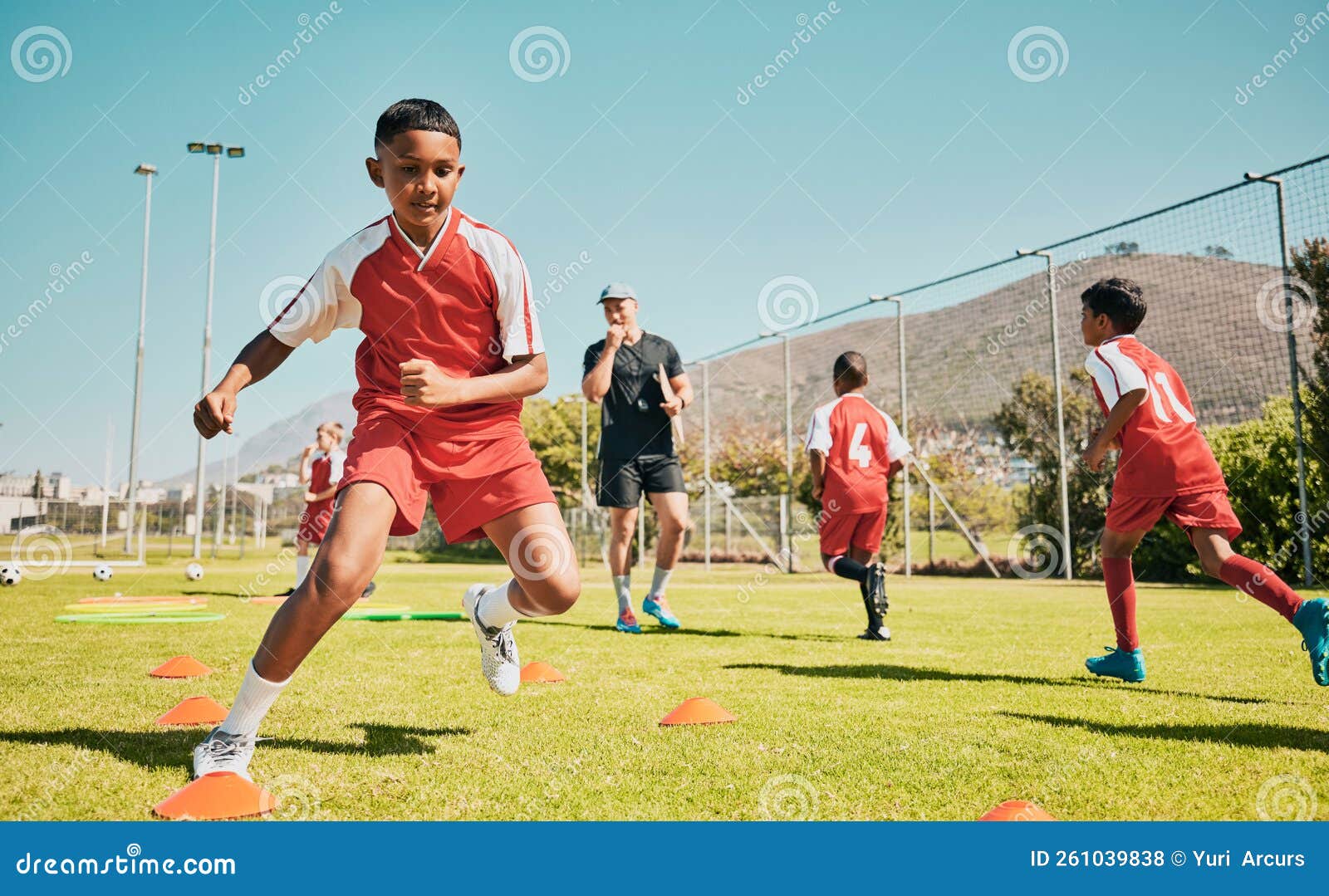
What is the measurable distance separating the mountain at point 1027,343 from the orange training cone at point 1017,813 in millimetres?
10782

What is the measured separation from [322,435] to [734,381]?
42.9 feet

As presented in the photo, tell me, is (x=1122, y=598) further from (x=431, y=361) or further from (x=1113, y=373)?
(x=431, y=361)

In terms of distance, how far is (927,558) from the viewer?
1695 cm

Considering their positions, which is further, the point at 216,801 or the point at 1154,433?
the point at 1154,433

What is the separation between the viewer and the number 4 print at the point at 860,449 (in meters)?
7.29

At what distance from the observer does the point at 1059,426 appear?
14.4 m

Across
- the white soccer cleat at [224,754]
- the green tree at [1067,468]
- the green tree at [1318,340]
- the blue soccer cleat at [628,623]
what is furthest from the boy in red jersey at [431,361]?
the green tree at [1067,468]

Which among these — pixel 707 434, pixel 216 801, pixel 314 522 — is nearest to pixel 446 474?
pixel 216 801

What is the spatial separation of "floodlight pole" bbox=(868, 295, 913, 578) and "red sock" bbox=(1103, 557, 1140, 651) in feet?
35.0

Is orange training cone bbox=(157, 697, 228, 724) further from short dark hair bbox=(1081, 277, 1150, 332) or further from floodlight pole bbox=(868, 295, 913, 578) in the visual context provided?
floodlight pole bbox=(868, 295, 913, 578)

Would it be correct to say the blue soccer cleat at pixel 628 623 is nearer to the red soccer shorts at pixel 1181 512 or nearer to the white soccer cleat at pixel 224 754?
the red soccer shorts at pixel 1181 512

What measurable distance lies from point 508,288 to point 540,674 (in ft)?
7.55
